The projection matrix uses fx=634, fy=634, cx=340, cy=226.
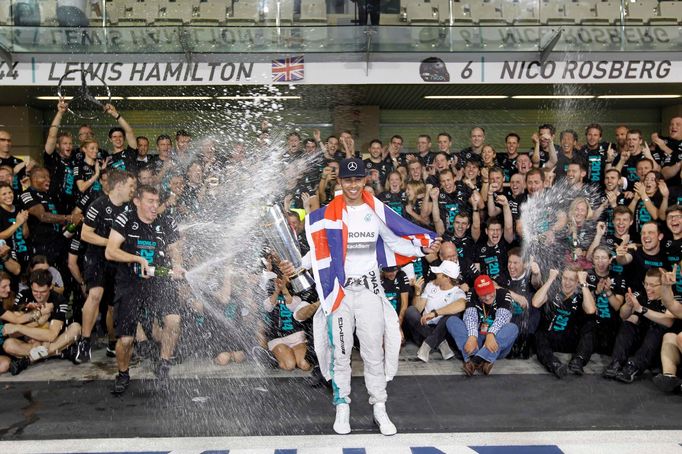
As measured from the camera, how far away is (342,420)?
190 inches

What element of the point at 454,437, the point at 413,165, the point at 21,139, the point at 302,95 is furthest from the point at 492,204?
the point at 21,139

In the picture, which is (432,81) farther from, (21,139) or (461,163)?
(21,139)

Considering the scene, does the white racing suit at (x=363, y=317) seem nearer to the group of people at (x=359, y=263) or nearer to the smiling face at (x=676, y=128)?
the group of people at (x=359, y=263)

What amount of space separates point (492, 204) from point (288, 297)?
2.79m

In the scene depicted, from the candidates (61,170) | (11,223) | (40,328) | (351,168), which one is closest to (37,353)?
(40,328)

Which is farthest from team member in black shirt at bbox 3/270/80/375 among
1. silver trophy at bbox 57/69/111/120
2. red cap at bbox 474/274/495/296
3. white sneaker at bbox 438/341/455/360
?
red cap at bbox 474/274/495/296

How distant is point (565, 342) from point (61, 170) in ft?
20.7

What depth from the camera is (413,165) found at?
8148mm

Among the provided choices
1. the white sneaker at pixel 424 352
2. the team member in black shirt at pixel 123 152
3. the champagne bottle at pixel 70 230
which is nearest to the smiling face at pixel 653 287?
the white sneaker at pixel 424 352

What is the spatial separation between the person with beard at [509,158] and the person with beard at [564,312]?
2161 mm

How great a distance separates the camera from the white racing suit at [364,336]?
16.0ft

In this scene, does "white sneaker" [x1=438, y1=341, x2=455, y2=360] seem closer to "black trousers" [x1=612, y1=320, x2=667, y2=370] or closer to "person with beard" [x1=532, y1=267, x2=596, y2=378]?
"person with beard" [x1=532, y1=267, x2=596, y2=378]

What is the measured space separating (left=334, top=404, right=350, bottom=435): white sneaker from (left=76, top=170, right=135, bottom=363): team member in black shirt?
9.22 feet

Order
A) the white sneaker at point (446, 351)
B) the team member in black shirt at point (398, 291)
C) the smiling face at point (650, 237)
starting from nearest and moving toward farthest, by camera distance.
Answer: the smiling face at point (650, 237) < the white sneaker at point (446, 351) < the team member in black shirt at point (398, 291)
